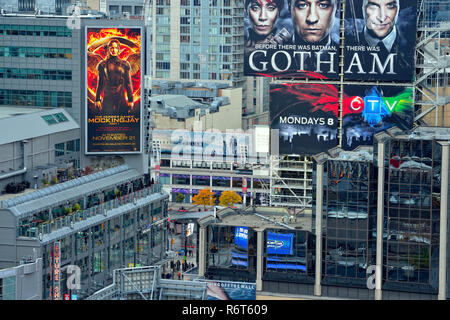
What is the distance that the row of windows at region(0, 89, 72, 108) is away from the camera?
98438 millimetres

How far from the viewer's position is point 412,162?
7356 centimetres

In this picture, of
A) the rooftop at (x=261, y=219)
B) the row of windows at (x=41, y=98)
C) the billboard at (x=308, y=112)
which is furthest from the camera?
the billboard at (x=308, y=112)

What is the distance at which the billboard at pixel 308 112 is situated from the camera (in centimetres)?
12206

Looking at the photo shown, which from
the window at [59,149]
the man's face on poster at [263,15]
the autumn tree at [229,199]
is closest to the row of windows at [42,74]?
the window at [59,149]

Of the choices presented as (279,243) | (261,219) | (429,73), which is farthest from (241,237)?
(429,73)

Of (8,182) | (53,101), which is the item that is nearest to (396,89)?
(53,101)

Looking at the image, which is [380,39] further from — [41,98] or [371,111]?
[41,98]

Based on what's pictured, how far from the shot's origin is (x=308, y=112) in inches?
4813

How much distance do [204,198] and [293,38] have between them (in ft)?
102

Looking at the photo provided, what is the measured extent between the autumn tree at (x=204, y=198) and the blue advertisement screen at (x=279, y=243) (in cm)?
6483

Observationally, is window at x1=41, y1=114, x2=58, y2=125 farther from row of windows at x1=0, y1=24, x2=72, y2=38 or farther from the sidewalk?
the sidewalk

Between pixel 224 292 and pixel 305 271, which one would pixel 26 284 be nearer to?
pixel 224 292

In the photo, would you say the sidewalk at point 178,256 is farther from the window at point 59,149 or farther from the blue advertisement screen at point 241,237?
the blue advertisement screen at point 241,237

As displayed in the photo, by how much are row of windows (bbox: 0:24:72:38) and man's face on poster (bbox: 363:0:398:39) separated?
129 feet
